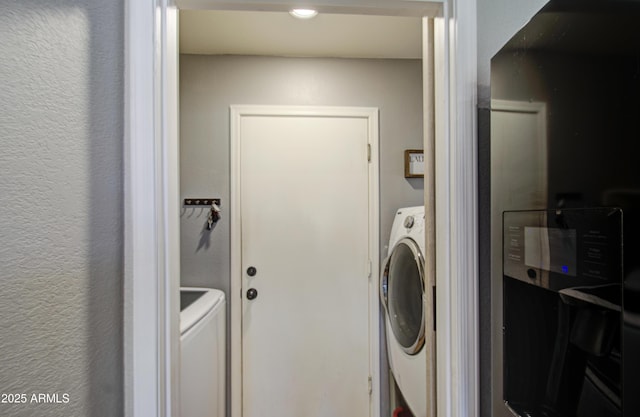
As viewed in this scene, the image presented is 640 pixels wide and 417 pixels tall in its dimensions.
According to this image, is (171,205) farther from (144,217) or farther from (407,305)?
(407,305)

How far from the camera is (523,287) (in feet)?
1.70

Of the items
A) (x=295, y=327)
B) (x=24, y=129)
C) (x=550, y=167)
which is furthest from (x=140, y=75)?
(x=295, y=327)

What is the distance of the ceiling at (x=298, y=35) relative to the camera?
1.57 metres

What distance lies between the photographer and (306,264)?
195cm

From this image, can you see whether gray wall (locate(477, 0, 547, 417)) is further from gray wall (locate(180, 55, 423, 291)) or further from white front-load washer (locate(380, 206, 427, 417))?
gray wall (locate(180, 55, 423, 291))

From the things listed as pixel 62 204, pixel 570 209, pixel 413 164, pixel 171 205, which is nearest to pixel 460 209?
pixel 570 209

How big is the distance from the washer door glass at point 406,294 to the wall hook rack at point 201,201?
111 centimetres

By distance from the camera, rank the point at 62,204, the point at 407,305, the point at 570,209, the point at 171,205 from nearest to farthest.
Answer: the point at 570,209, the point at 62,204, the point at 171,205, the point at 407,305

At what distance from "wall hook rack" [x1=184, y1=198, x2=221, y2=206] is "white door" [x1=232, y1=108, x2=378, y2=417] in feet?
0.54

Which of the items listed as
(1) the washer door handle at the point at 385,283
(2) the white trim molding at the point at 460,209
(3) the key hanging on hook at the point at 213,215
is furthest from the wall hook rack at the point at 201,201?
(2) the white trim molding at the point at 460,209

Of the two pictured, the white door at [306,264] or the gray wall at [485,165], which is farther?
the white door at [306,264]

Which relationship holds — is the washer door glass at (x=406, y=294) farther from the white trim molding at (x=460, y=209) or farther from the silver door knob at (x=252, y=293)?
the silver door knob at (x=252, y=293)

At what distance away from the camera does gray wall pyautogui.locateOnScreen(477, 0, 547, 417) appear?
28.1 inches

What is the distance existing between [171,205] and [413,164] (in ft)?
5.16
